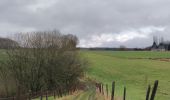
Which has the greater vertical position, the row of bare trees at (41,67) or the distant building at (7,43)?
the distant building at (7,43)

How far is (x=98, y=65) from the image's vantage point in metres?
89.8

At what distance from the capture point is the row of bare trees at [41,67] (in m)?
59.4

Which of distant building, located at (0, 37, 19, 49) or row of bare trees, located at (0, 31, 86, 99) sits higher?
distant building, located at (0, 37, 19, 49)

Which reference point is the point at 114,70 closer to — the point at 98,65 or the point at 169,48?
the point at 98,65

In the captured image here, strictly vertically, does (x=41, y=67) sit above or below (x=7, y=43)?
below

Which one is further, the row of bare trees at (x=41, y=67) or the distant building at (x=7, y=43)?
the distant building at (x=7, y=43)

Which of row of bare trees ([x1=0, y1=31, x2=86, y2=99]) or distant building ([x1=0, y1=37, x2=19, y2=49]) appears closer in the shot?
row of bare trees ([x1=0, y1=31, x2=86, y2=99])

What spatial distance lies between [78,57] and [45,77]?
7294 mm

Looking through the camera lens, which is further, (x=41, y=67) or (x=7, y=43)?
(x=7, y=43)

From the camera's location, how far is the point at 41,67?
60.7m

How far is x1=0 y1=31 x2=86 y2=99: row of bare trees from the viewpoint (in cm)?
5938

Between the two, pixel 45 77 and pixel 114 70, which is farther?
pixel 114 70

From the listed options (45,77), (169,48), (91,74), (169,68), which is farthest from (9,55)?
(169,48)

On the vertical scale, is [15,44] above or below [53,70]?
above
